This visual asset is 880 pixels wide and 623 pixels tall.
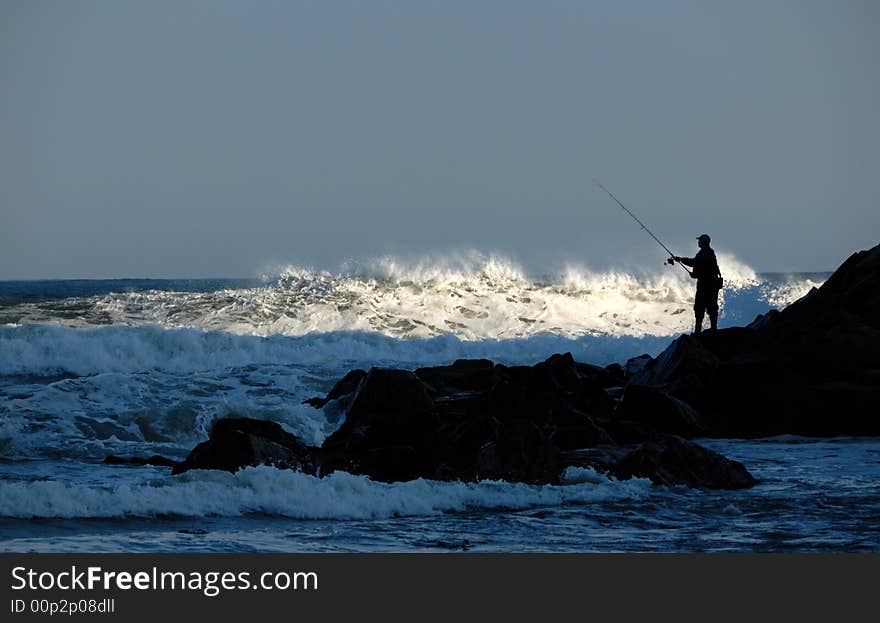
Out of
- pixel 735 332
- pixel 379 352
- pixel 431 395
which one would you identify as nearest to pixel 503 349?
pixel 379 352

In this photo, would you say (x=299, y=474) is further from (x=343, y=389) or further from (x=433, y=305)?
(x=433, y=305)

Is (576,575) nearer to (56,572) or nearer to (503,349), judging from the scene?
(56,572)

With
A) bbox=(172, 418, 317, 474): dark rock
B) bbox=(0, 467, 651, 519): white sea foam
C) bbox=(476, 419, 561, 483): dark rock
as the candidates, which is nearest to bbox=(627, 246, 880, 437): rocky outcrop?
bbox=(476, 419, 561, 483): dark rock

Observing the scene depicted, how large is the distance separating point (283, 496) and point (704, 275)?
9296mm

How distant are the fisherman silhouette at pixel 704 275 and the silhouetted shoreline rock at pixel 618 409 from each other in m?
0.71

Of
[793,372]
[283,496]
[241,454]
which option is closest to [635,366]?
[793,372]

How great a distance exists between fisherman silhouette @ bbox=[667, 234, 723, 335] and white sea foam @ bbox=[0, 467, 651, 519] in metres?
7.29

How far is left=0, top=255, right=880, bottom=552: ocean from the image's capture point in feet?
27.5

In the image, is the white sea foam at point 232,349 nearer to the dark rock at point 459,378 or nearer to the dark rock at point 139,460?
the dark rock at point 459,378

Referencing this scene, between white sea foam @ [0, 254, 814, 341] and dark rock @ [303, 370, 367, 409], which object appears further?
white sea foam @ [0, 254, 814, 341]

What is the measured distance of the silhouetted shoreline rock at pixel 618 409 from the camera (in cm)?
1052

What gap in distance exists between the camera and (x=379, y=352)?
28.2 meters

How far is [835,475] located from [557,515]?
3235 millimetres

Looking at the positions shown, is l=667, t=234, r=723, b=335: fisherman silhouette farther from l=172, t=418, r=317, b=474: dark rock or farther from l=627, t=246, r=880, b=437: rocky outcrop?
l=172, t=418, r=317, b=474: dark rock
